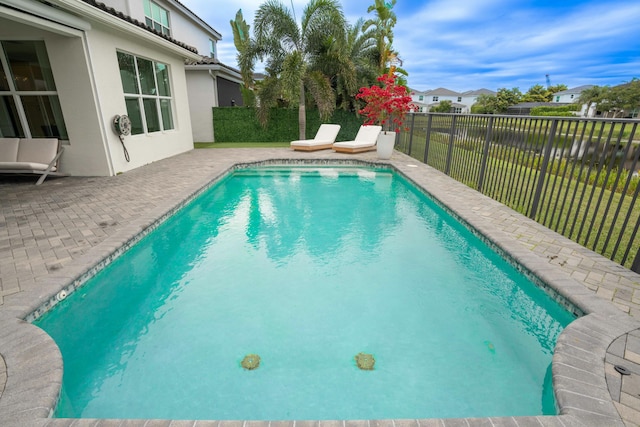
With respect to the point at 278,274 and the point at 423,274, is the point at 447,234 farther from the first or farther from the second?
the point at 278,274

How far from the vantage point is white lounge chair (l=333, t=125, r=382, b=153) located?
12.0 meters

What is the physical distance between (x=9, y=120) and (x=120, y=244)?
251 inches

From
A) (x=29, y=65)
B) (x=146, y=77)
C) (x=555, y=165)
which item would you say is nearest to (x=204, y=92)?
(x=146, y=77)

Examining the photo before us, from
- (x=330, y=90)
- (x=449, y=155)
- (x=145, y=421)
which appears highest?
(x=330, y=90)

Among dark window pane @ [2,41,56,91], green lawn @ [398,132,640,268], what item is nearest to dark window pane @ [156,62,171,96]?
dark window pane @ [2,41,56,91]

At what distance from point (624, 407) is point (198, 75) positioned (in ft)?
55.7

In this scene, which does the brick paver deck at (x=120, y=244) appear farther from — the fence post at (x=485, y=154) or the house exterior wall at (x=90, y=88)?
the house exterior wall at (x=90, y=88)

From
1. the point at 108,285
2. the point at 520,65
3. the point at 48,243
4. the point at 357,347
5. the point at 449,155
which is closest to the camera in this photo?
the point at 357,347

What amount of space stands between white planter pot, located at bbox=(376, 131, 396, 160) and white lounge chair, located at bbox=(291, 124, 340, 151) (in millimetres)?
2805

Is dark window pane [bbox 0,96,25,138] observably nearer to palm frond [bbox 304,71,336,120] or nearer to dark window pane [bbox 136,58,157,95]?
dark window pane [bbox 136,58,157,95]

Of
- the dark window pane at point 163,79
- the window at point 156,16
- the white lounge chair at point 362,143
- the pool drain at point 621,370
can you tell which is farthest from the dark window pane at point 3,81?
the pool drain at point 621,370

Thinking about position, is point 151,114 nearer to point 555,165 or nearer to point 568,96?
point 555,165

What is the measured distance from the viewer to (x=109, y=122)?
7.72 m

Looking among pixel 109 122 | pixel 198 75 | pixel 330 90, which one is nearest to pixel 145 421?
pixel 109 122
